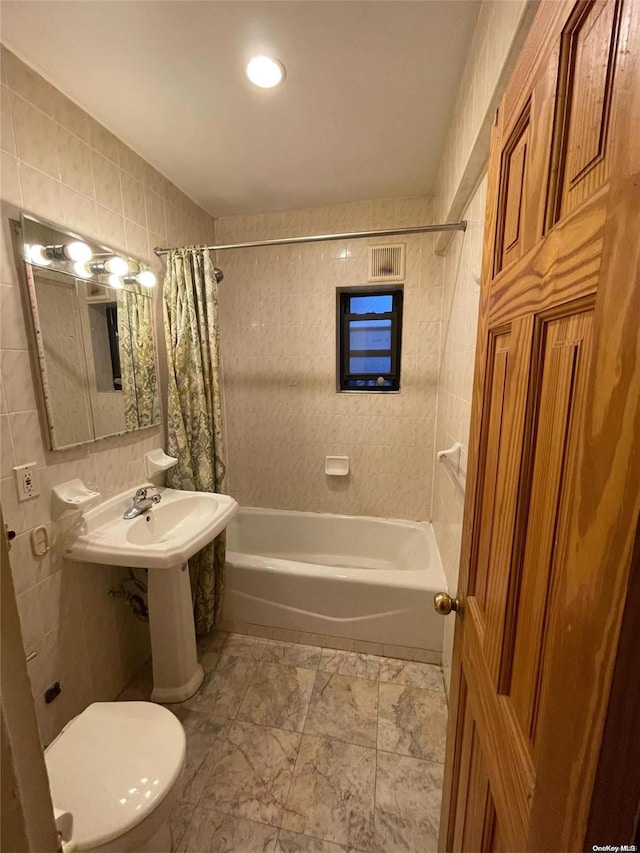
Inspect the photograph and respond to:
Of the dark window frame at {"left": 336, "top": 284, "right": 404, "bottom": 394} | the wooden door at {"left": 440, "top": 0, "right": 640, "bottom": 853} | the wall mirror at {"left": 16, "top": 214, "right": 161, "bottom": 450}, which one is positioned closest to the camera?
the wooden door at {"left": 440, "top": 0, "right": 640, "bottom": 853}

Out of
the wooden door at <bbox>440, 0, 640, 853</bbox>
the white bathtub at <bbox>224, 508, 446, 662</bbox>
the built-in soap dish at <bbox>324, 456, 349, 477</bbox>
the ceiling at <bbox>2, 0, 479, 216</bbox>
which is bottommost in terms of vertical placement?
the white bathtub at <bbox>224, 508, 446, 662</bbox>

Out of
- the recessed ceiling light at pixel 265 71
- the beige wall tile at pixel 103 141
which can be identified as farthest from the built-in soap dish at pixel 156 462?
the recessed ceiling light at pixel 265 71

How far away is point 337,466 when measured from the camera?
2.46 metres

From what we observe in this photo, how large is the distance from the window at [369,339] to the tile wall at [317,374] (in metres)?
0.09

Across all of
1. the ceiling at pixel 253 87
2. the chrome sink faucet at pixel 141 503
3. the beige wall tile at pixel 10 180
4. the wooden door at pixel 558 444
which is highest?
the ceiling at pixel 253 87

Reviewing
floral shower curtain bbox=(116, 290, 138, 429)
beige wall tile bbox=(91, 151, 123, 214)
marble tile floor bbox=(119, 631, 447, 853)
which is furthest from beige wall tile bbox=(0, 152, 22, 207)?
marble tile floor bbox=(119, 631, 447, 853)

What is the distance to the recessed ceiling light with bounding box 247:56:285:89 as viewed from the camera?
3.79 feet

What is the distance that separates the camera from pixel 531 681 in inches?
18.1

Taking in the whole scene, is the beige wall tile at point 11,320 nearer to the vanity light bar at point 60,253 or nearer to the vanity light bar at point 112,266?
the vanity light bar at point 60,253

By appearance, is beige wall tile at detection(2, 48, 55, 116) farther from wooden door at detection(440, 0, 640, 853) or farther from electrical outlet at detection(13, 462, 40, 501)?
wooden door at detection(440, 0, 640, 853)

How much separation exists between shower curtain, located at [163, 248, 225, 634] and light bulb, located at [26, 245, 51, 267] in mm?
566

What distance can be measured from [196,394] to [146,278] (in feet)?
2.03

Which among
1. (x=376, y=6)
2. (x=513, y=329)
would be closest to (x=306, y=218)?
(x=376, y=6)

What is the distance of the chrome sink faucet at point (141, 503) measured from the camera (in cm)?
150
